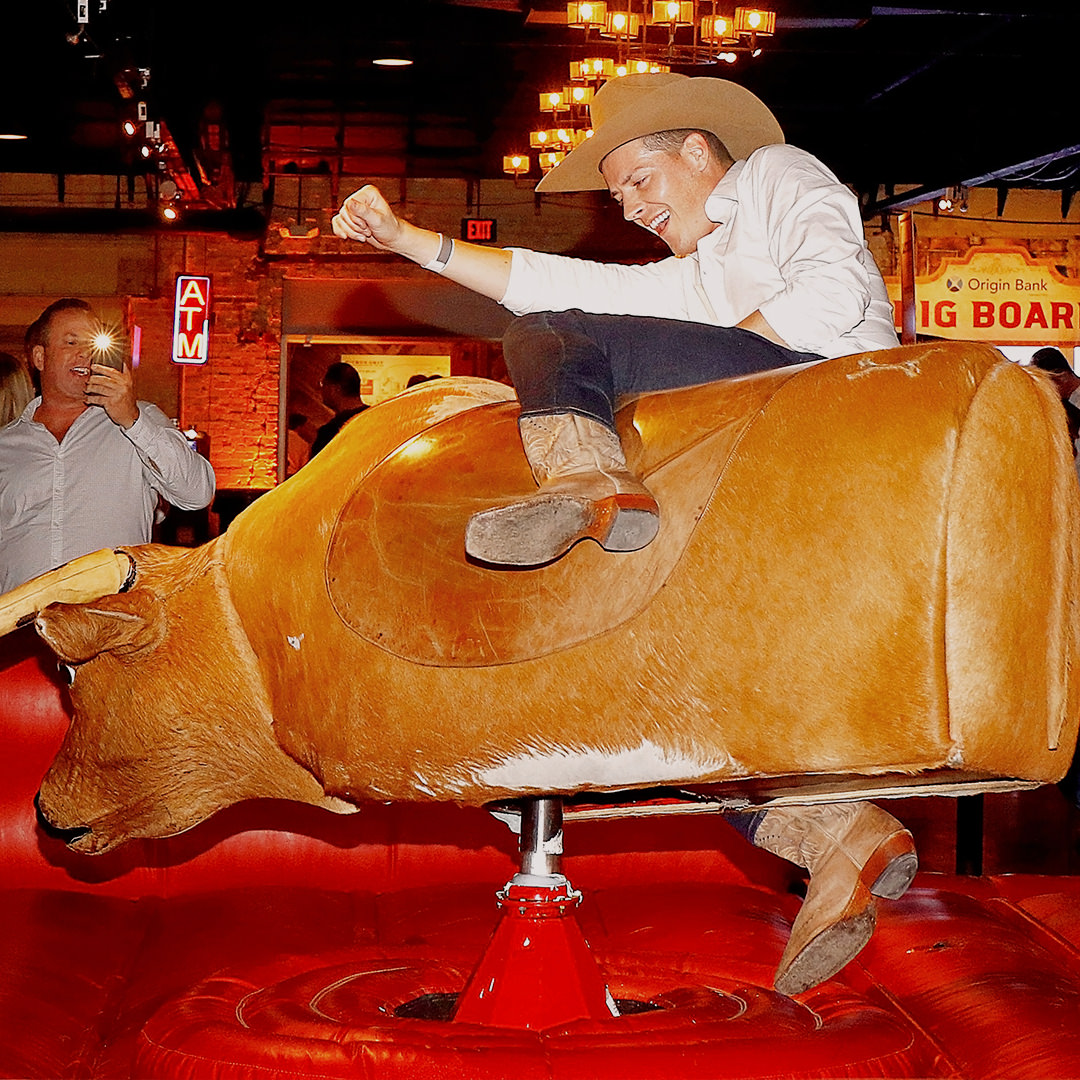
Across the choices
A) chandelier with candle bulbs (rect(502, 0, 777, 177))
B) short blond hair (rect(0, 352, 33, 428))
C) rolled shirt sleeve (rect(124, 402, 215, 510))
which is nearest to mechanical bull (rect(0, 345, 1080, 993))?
rolled shirt sleeve (rect(124, 402, 215, 510))

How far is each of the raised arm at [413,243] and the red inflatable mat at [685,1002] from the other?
1106mm

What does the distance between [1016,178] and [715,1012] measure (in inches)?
348

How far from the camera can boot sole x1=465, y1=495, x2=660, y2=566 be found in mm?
1429

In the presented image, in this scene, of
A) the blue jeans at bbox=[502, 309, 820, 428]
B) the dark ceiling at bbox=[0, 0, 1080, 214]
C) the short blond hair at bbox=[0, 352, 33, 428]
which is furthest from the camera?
the dark ceiling at bbox=[0, 0, 1080, 214]

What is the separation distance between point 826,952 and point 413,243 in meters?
1.11

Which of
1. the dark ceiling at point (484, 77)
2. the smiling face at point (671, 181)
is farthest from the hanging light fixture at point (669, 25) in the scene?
the smiling face at point (671, 181)

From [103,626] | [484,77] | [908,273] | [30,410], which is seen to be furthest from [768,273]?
[908,273]

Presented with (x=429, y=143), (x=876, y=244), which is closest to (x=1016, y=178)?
(x=876, y=244)

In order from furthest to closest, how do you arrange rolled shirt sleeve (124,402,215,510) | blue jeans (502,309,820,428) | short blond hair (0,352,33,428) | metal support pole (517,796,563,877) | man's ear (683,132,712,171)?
short blond hair (0,352,33,428), rolled shirt sleeve (124,402,215,510), metal support pole (517,796,563,877), man's ear (683,132,712,171), blue jeans (502,309,820,428)

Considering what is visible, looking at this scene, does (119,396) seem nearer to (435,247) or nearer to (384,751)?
(435,247)

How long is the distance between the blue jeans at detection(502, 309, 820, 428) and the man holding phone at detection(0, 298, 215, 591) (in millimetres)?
1990

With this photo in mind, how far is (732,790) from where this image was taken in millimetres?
1731

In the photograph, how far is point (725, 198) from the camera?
190 cm

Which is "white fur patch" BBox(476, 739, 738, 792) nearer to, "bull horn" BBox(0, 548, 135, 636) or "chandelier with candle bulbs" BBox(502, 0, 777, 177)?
"bull horn" BBox(0, 548, 135, 636)
